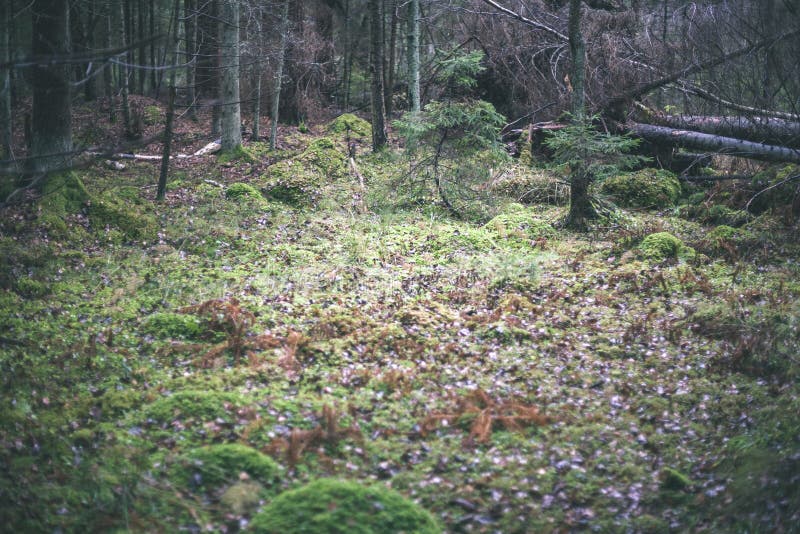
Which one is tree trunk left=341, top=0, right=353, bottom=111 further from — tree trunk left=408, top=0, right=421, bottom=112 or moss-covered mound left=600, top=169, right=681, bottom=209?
moss-covered mound left=600, top=169, right=681, bottom=209

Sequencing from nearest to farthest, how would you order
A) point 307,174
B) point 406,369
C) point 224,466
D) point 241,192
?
point 224,466 → point 406,369 → point 241,192 → point 307,174

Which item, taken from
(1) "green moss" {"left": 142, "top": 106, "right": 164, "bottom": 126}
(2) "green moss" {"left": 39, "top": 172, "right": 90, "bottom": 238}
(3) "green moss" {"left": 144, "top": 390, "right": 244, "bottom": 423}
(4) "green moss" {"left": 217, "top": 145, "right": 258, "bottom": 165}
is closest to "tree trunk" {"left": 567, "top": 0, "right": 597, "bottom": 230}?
(3) "green moss" {"left": 144, "top": 390, "right": 244, "bottom": 423}

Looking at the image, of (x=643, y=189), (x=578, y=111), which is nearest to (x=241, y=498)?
(x=578, y=111)

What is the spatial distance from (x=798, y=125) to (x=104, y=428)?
13095mm

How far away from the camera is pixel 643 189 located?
13.6m

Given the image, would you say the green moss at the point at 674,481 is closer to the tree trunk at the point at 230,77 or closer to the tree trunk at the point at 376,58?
the tree trunk at the point at 230,77

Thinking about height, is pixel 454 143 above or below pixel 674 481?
above

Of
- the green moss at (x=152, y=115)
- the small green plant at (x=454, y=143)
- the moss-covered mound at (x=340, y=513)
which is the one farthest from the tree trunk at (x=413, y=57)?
the moss-covered mound at (x=340, y=513)

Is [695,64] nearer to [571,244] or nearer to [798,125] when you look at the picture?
[798,125]

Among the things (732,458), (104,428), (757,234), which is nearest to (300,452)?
(104,428)

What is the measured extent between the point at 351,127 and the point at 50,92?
12.6 m

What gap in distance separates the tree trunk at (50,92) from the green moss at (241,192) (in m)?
3.50

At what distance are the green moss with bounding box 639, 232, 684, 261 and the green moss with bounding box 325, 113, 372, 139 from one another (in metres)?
13.4

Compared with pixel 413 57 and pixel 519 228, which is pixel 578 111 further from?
pixel 413 57
